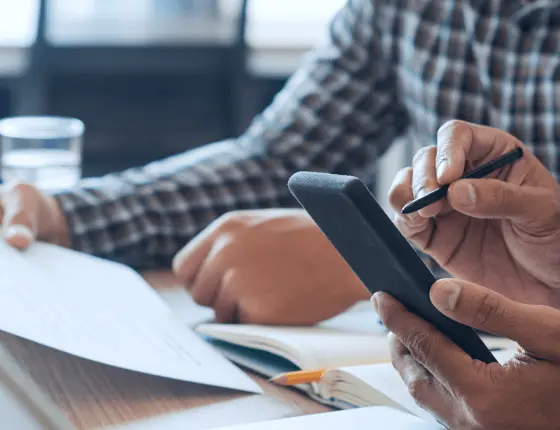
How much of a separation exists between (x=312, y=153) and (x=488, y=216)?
630 mm

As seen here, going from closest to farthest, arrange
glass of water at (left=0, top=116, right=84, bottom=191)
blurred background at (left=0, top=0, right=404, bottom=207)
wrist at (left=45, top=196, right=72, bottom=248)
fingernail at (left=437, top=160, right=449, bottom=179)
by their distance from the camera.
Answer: fingernail at (left=437, top=160, right=449, bottom=179)
wrist at (left=45, top=196, right=72, bottom=248)
glass of water at (left=0, top=116, right=84, bottom=191)
blurred background at (left=0, top=0, right=404, bottom=207)

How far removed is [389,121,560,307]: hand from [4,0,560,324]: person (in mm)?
135

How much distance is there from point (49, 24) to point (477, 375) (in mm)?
2543

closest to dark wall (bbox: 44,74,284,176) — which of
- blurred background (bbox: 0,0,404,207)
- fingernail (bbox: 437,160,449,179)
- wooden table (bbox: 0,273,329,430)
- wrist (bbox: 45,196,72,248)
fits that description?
blurred background (bbox: 0,0,404,207)

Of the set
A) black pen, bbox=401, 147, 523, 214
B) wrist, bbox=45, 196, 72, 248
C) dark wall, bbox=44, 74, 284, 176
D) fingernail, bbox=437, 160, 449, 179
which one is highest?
Result: fingernail, bbox=437, 160, 449, 179

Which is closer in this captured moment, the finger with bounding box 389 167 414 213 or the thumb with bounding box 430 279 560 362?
the thumb with bounding box 430 279 560 362

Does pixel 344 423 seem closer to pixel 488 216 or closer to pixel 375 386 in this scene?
pixel 375 386

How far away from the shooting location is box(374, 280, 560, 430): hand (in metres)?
0.52

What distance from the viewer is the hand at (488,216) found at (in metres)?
0.61

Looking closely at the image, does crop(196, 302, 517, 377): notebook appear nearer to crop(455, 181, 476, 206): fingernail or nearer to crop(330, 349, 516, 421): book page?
crop(330, 349, 516, 421): book page

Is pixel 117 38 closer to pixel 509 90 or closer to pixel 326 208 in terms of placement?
pixel 509 90

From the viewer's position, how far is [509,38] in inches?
44.1

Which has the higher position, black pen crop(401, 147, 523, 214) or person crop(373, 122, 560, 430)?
black pen crop(401, 147, 523, 214)

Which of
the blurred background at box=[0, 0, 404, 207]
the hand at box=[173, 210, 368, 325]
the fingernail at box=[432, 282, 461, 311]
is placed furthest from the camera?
the blurred background at box=[0, 0, 404, 207]
